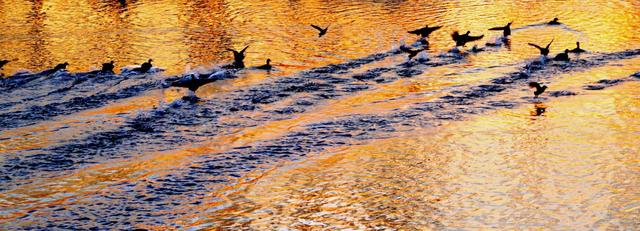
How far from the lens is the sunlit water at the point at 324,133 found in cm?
1023

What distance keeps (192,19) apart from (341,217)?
53.5 feet

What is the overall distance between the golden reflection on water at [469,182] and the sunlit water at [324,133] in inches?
1.3

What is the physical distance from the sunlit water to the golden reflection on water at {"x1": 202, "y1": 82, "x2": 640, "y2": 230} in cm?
3

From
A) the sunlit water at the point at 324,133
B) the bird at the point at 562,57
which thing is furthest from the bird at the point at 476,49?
the bird at the point at 562,57

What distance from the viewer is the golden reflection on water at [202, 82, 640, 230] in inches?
388

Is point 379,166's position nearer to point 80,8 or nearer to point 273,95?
point 273,95

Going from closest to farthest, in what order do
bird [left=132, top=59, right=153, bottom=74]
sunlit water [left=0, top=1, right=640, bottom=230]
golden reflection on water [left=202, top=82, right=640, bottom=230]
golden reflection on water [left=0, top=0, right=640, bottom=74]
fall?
golden reflection on water [left=202, top=82, right=640, bottom=230], sunlit water [left=0, top=1, right=640, bottom=230], bird [left=132, top=59, right=153, bottom=74], golden reflection on water [left=0, top=0, right=640, bottom=74]

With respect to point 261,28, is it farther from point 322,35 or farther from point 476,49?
point 476,49

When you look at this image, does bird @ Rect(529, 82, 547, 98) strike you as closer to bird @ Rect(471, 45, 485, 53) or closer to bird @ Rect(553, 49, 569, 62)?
bird @ Rect(553, 49, 569, 62)

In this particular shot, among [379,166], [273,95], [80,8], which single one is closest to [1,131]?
[273,95]

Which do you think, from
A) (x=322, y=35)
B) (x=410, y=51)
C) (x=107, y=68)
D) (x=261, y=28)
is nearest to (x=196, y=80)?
(x=107, y=68)

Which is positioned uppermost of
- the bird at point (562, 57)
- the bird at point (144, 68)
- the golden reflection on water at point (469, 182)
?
the bird at point (144, 68)

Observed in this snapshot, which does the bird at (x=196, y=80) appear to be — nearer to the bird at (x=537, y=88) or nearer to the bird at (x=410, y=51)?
the bird at (x=410, y=51)

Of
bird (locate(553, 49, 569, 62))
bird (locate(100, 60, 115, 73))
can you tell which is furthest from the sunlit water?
bird (locate(100, 60, 115, 73))
